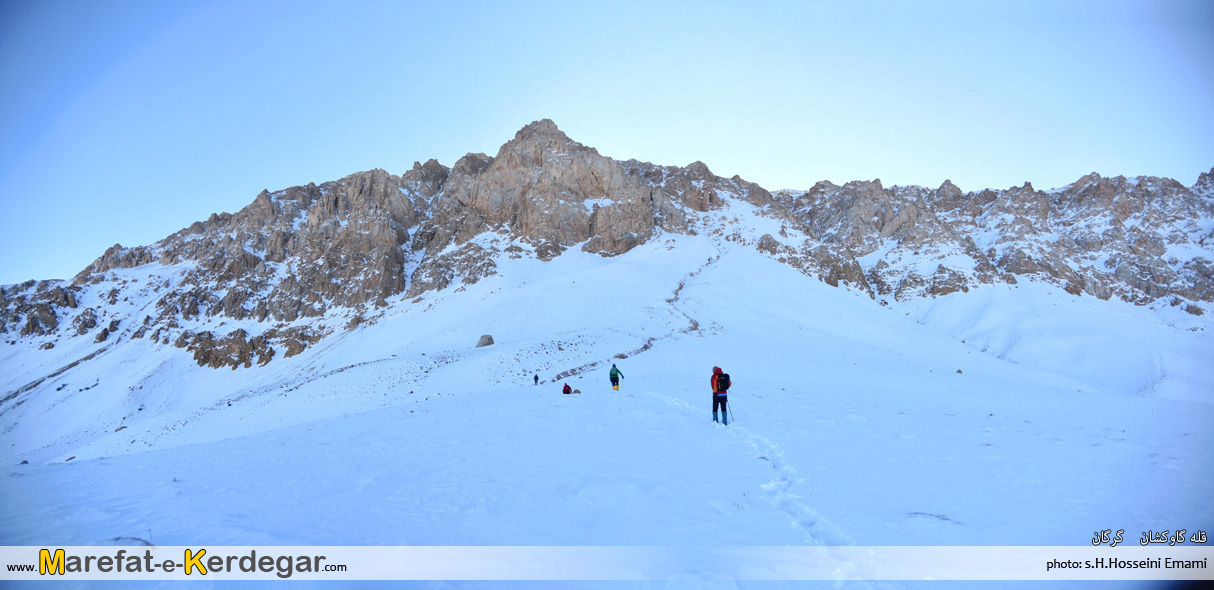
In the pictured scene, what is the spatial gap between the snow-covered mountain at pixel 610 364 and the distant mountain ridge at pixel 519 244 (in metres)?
0.67

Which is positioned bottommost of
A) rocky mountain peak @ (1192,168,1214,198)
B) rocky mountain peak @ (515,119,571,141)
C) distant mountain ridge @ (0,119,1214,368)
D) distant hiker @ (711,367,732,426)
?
distant hiker @ (711,367,732,426)

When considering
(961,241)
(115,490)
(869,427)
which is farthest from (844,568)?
(961,241)

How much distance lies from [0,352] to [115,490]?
4638 inches

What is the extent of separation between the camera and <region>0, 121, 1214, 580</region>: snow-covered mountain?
7.46 metres

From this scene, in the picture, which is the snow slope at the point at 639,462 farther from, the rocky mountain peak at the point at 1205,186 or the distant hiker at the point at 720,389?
the rocky mountain peak at the point at 1205,186

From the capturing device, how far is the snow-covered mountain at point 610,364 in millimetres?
7457

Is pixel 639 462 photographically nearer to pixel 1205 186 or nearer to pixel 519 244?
pixel 519 244

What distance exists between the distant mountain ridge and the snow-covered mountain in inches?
26.4

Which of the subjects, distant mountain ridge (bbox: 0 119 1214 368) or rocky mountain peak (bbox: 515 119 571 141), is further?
rocky mountain peak (bbox: 515 119 571 141)

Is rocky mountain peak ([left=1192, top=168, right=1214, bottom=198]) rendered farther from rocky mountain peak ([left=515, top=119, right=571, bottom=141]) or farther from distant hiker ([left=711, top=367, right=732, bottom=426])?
distant hiker ([left=711, top=367, right=732, bottom=426])

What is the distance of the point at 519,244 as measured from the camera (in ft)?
273

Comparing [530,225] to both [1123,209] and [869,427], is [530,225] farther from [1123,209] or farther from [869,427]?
[1123,209]

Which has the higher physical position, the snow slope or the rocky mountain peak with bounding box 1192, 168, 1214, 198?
the rocky mountain peak with bounding box 1192, 168, 1214, 198

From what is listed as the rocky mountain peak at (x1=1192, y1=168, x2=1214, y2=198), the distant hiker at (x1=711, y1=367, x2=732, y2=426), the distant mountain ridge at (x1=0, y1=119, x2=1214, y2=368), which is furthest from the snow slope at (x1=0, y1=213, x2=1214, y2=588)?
the rocky mountain peak at (x1=1192, y1=168, x2=1214, y2=198)
